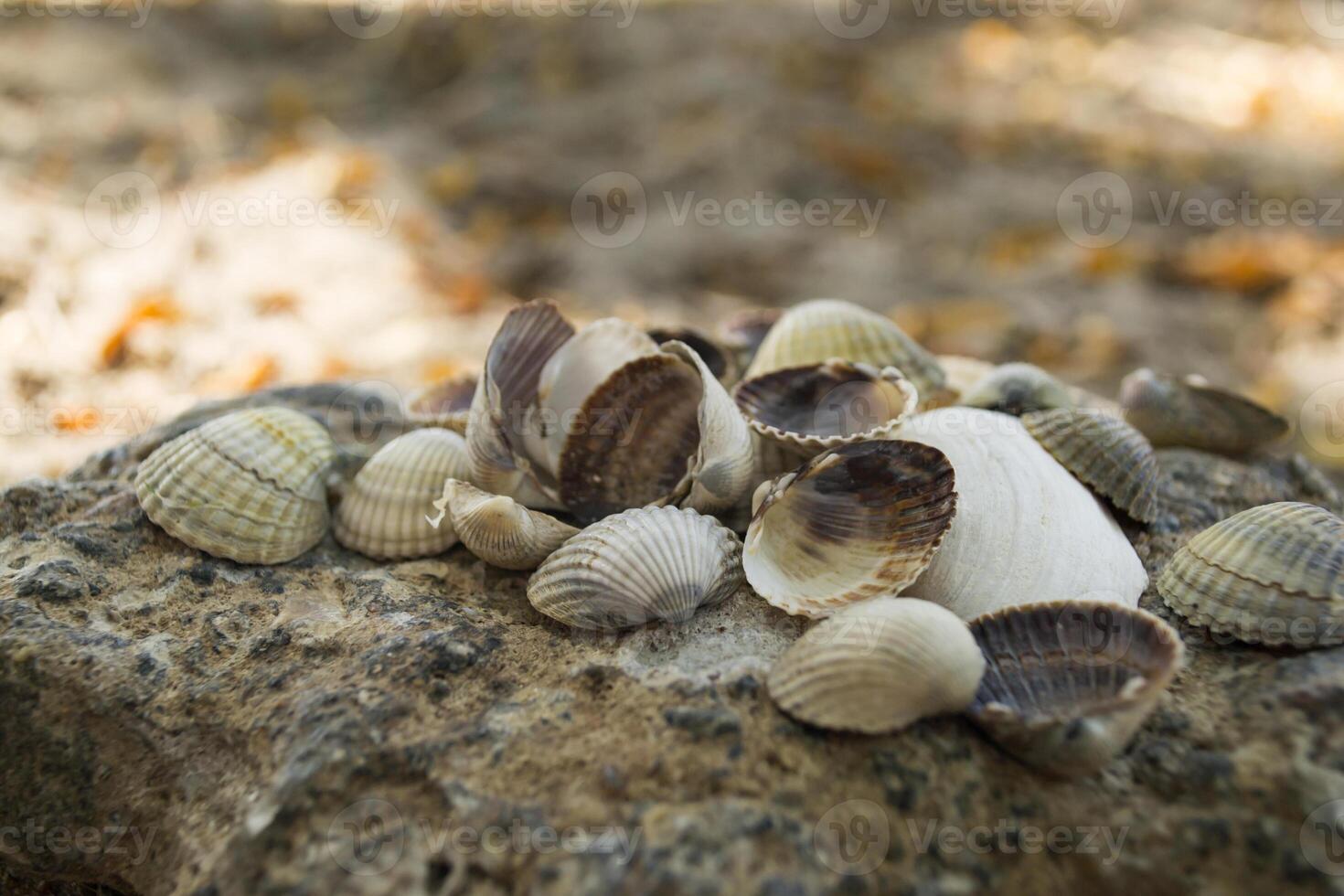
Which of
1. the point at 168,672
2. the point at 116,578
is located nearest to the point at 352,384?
the point at 116,578

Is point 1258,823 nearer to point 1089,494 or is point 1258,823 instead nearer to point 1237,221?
point 1089,494

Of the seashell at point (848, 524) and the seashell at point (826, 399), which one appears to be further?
the seashell at point (826, 399)
